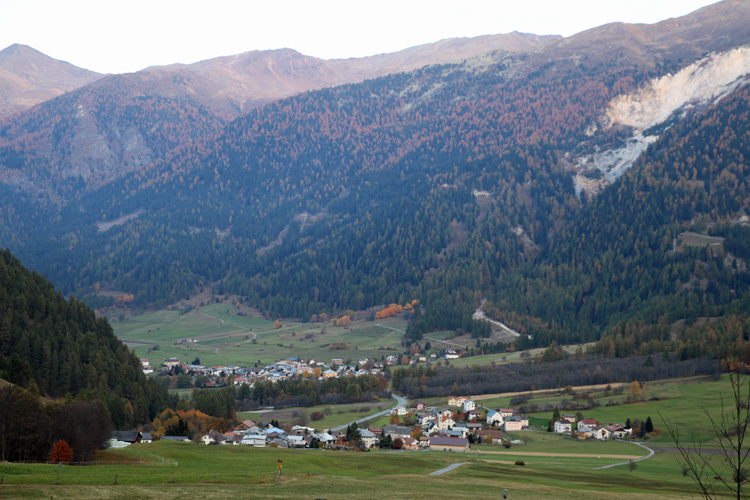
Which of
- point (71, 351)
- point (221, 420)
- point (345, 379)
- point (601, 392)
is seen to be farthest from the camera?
point (345, 379)

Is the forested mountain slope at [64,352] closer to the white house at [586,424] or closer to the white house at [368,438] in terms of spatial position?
the white house at [368,438]

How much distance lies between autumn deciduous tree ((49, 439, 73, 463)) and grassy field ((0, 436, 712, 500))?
9.87 feet

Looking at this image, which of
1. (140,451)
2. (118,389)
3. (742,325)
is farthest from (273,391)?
(742,325)

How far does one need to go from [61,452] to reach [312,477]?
22.3 metres

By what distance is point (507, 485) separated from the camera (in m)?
58.5

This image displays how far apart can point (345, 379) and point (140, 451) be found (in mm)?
110644

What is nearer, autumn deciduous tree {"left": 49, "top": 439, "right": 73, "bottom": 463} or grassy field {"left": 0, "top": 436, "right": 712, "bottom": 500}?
grassy field {"left": 0, "top": 436, "right": 712, "bottom": 500}

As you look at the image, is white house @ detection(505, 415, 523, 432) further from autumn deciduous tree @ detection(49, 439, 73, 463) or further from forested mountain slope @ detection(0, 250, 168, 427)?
autumn deciduous tree @ detection(49, 439, 73, 463)

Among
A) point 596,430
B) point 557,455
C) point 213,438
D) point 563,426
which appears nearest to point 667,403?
point 563,426

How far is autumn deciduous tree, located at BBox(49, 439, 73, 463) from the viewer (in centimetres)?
5947

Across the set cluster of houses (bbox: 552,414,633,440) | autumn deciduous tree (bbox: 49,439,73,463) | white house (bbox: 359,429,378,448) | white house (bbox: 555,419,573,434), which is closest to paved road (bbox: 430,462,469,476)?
autumn deciduous tree (bbox: 49,439,73,463)

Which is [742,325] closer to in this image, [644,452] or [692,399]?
[692,399]

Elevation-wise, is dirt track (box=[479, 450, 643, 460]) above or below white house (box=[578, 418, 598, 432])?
above

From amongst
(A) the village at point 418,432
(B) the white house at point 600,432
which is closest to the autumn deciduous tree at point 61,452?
(A) the village at point 418,432
